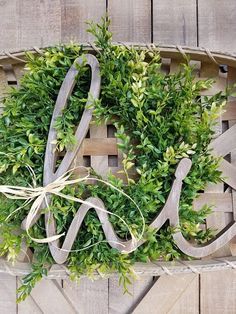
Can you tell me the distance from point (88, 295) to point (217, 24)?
68 cm

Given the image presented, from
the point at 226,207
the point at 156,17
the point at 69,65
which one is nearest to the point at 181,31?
the point at 156,17

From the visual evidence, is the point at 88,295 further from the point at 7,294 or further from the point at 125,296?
the point at 7,294

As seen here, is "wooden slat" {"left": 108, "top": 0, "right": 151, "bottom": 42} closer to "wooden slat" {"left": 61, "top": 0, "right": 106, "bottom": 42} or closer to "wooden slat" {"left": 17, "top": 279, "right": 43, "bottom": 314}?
"wooden slat" {"left": 61, "top": 0, "right": 106, "bottom": 42}

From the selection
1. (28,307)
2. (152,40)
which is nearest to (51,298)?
(28,307)

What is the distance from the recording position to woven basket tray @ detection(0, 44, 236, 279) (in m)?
0.79

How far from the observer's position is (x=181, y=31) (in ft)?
3.06

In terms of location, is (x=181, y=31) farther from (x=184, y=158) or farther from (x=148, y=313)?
(x=148, y=313)

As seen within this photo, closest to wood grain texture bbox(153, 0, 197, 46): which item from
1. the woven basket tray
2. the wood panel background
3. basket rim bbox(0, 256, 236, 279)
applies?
the wood panel background

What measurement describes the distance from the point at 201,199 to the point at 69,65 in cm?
37

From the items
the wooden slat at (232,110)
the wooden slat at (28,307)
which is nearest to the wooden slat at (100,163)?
the wooden slat at (232,110)

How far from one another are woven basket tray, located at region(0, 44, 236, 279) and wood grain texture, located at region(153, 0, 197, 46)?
0.13m

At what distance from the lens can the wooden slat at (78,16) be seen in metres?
0.94

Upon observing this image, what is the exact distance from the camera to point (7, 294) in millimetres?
961

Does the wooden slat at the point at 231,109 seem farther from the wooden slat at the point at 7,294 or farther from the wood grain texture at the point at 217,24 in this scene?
the wooden slat at the point at 7,294
